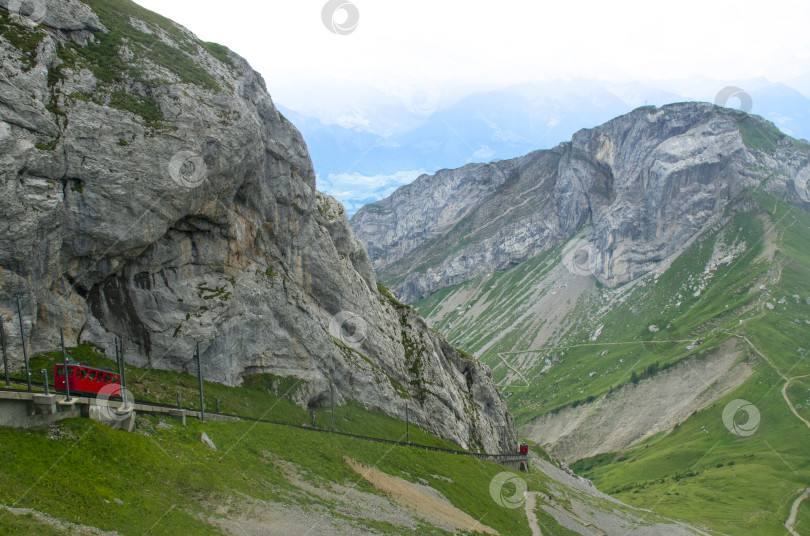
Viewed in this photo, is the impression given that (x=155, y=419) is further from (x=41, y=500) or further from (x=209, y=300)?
(x=209, y=300)

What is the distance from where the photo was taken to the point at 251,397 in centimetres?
5762

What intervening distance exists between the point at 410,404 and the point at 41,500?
5917 cm

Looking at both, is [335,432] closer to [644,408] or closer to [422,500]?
[422,500]

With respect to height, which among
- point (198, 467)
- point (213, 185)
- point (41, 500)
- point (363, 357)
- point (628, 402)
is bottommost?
point (628, 402)

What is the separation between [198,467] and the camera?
32.2 metres

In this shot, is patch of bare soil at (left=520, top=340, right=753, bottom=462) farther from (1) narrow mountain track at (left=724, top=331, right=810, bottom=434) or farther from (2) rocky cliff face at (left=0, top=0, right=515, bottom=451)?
(2) rocky cliff face at (left=0, top=0, right=515, bottom=451)

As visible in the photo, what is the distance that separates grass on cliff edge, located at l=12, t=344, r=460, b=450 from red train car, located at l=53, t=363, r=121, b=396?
4959mm

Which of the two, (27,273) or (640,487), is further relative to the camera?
(640,487)

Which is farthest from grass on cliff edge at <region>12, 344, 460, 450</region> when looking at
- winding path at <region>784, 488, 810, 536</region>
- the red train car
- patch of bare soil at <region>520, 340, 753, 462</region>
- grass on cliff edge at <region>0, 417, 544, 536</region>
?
patch of bare soil at <region>520, 340, 753, 462</region>

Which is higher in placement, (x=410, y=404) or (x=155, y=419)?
(x=155, y=419)

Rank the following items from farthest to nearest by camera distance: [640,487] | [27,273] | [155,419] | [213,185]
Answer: [640,487], [213,185], [27,273], [155,419]

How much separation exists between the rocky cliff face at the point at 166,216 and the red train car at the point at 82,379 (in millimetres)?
7769

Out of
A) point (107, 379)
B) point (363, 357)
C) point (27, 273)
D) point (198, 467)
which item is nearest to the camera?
point (198, 467)

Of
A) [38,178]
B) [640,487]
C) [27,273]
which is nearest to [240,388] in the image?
[27,273]
